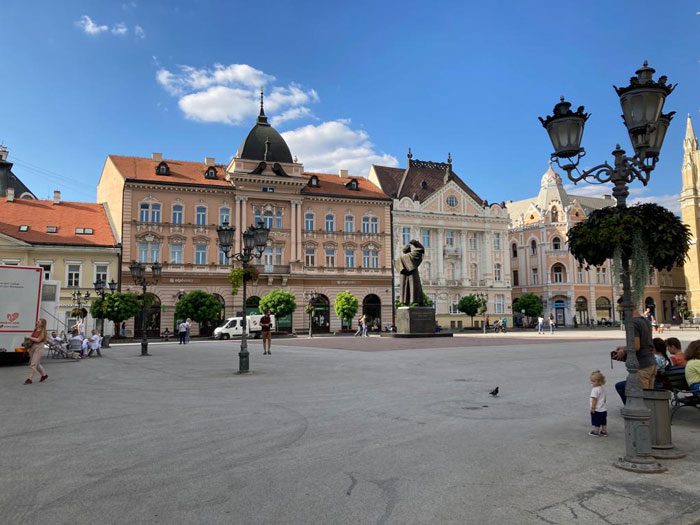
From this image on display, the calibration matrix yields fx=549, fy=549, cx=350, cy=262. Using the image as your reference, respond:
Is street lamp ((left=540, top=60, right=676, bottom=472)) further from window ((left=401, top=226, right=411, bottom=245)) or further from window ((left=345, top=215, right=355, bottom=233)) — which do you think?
window ((left=401, top=226, right=411, bottom=245))

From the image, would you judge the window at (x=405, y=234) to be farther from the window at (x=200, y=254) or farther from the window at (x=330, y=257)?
the window at (x=200, y=254)

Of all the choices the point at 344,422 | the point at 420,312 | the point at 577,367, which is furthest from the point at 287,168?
the point at 344,422

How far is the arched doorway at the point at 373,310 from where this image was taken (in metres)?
56.8

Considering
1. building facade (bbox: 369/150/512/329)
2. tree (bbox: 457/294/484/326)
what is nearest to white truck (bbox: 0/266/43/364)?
building facade (bbox: 369/150/512/329)

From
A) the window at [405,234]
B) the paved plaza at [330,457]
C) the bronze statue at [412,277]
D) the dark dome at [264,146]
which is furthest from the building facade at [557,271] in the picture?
the paved plaza at [330,457]

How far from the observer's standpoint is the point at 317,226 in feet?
184

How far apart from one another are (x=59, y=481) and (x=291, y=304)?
4152 cm

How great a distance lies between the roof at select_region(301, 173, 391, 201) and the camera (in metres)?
57.0

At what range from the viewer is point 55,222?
160ft

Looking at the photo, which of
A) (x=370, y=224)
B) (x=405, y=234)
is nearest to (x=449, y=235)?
(x=405, y=234)

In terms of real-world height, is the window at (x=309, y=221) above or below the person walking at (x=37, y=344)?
above

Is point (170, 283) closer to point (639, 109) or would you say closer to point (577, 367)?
point (577, 367)

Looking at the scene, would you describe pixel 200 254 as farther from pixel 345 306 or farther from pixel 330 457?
pixel 330 457

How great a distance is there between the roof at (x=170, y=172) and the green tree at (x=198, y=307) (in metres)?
11.9
